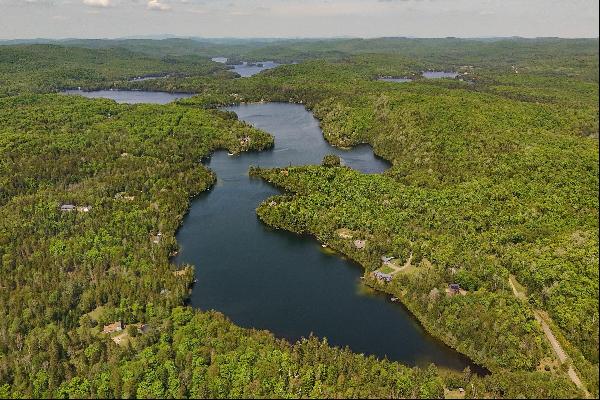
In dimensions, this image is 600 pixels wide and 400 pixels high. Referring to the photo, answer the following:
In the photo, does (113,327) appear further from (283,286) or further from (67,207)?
(67,207)

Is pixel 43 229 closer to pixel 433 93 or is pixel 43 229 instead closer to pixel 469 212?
pixel 469 212

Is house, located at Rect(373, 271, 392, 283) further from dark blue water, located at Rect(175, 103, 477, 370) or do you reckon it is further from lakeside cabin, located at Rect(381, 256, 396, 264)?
lakeside cabin, located at Rect(381, 256, 396, 264)

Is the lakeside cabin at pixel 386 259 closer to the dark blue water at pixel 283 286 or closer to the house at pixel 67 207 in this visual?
the dark blue water at pixel 283 286

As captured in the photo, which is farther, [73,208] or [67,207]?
[67,207]

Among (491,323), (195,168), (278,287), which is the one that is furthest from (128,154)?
(491,323)

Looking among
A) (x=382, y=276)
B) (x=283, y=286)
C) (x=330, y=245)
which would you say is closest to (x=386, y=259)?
(x=382, y=276)
